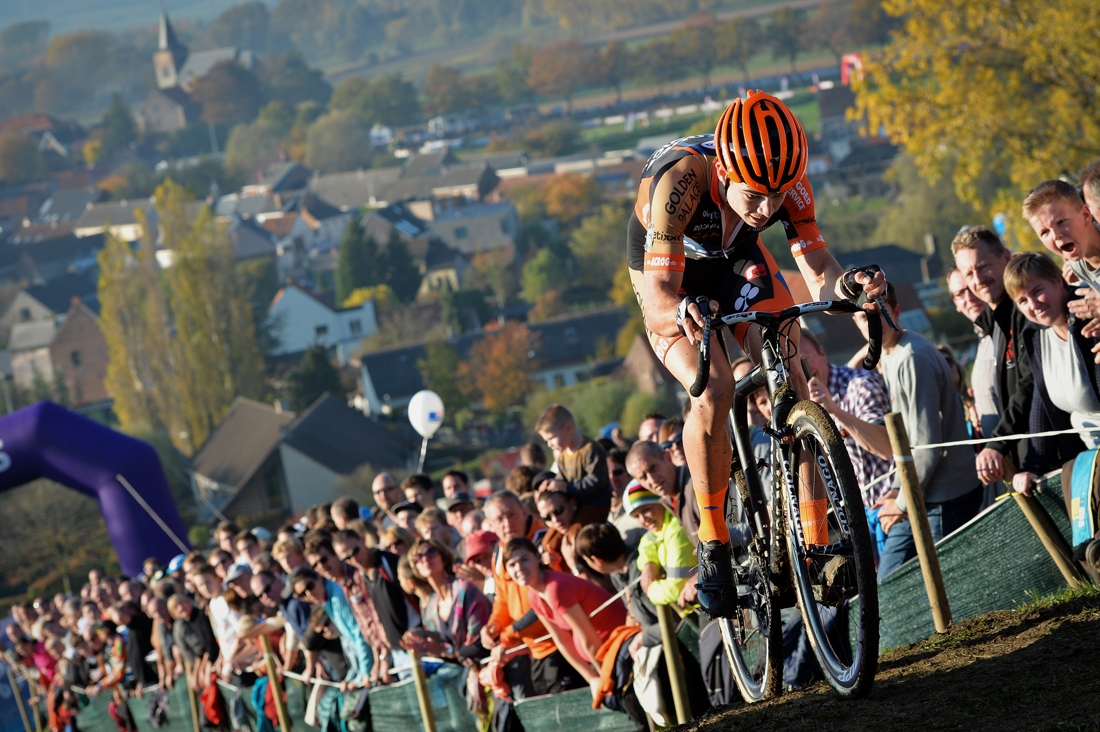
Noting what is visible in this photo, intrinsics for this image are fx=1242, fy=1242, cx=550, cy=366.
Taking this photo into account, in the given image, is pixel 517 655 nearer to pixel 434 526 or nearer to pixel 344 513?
pixel 434 526

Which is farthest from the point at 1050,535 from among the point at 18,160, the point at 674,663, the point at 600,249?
the point at 18,160

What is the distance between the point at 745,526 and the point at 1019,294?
1680mm

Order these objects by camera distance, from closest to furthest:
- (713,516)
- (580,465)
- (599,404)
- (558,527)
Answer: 1. (713,516)
2. (558,527)
3. (580,465)
4. (599,404)

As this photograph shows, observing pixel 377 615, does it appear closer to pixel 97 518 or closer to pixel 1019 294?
pixel 1019 294

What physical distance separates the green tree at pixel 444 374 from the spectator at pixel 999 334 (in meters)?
75.1

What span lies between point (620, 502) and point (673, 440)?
1.12m

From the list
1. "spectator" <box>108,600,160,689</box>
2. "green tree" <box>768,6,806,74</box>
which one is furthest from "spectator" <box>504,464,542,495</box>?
"green tree" <box>768,6,806,74</box>

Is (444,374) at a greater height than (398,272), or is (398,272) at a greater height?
(398,272)

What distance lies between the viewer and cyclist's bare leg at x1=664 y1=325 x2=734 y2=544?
4.59m

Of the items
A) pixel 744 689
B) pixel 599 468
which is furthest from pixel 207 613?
pixel 744 689

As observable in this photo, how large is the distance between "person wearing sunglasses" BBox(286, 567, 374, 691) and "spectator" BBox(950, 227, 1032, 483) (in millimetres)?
4711

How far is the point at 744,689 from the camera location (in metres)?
5.30

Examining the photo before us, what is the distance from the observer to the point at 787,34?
579ft

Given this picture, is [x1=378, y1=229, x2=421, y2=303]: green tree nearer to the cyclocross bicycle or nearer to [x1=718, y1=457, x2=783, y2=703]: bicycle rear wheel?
[x1=718, y1=457, x2=783, y2=703]: bicycle rear wheel
